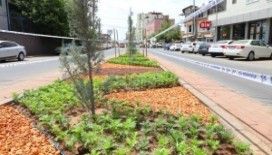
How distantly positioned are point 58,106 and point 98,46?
182 cm

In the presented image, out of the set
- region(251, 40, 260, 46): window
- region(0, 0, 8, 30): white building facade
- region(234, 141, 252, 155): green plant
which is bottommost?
region(234, 141, 252, 155): green plant

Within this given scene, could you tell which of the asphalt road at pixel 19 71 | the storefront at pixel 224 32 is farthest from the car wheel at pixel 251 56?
the storefront at pixel 224 32

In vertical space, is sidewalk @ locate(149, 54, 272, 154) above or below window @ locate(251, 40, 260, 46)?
below

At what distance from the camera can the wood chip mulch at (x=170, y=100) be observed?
7.38 metres

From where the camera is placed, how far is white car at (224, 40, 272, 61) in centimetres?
2914

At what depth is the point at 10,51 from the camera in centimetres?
2828

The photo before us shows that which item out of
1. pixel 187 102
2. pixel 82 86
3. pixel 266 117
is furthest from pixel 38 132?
pixel 266 117

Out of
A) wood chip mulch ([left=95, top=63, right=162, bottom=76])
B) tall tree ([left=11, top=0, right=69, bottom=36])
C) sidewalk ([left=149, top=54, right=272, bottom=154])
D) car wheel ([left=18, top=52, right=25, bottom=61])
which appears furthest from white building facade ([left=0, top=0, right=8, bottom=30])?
sidewalk ([left=149, top=54, right=272, bottom=154])

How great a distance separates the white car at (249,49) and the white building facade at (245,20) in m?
6.63

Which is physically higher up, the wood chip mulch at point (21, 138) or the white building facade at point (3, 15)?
the white building facade at point (3, 15)

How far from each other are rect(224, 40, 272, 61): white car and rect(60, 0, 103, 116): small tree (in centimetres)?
2417

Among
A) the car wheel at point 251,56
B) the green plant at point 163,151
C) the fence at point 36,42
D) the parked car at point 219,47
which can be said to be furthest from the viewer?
the fence at point 36,42

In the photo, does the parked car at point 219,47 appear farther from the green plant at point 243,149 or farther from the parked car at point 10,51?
the green plant at point 243,149

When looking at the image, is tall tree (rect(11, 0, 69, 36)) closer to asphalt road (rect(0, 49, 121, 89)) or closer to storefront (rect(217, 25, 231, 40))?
asphalt road (rect(0, 49, 121, 89))
